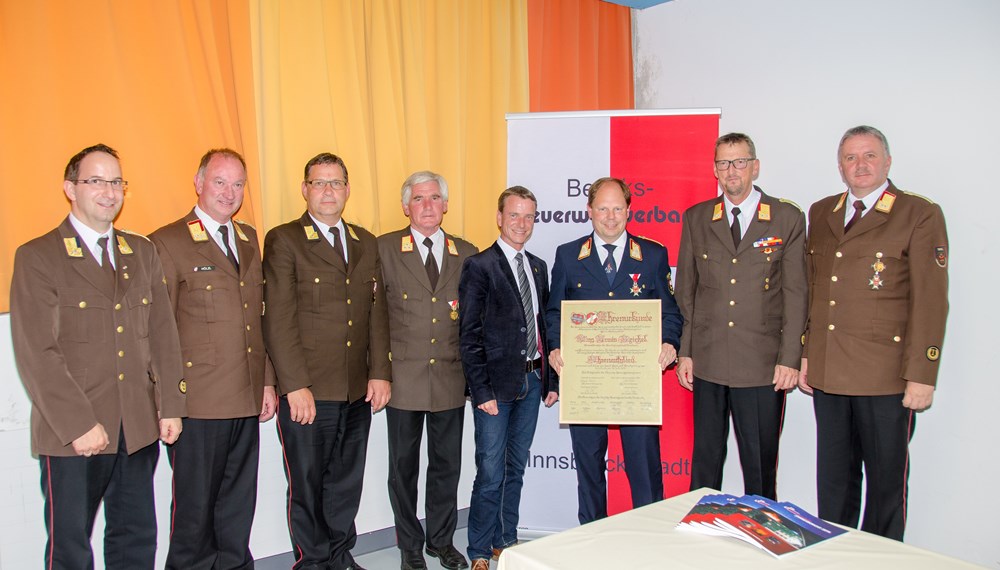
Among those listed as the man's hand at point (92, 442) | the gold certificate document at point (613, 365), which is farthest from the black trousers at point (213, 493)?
the gold certificate document at point (613, 365)

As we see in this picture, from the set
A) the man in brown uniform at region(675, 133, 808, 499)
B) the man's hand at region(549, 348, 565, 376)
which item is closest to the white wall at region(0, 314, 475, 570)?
the man's hand at region(549, 348, 565, 376)

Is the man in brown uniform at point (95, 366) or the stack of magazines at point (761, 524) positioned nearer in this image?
the stack of magazines at point (761, 524)

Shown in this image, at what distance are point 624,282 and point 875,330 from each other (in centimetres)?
105

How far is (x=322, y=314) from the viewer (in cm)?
313

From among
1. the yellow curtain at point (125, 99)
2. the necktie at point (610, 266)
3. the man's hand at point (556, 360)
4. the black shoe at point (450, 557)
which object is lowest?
the black shoe at point (450, 557)

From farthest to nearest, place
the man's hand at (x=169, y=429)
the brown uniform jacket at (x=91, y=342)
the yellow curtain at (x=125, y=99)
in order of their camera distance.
→ the yellow curtain at (x=125, y=99)
the man's hand at (x=169, y=429)
the brown uniform jacket at (x=91, y=342)

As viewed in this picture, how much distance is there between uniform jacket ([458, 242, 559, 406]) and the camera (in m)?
3.26

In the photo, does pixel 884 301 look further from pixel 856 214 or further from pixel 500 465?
pixel 500 465

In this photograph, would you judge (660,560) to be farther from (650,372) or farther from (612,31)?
(612,31)

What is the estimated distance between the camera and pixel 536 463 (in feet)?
12.7

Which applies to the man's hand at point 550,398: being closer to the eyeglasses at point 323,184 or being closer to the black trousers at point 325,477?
the black trousers at point 325,477

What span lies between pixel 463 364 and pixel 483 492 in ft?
2.04

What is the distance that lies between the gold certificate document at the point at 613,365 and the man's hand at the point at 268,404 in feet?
4.12

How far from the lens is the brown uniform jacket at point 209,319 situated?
2.84 meters
